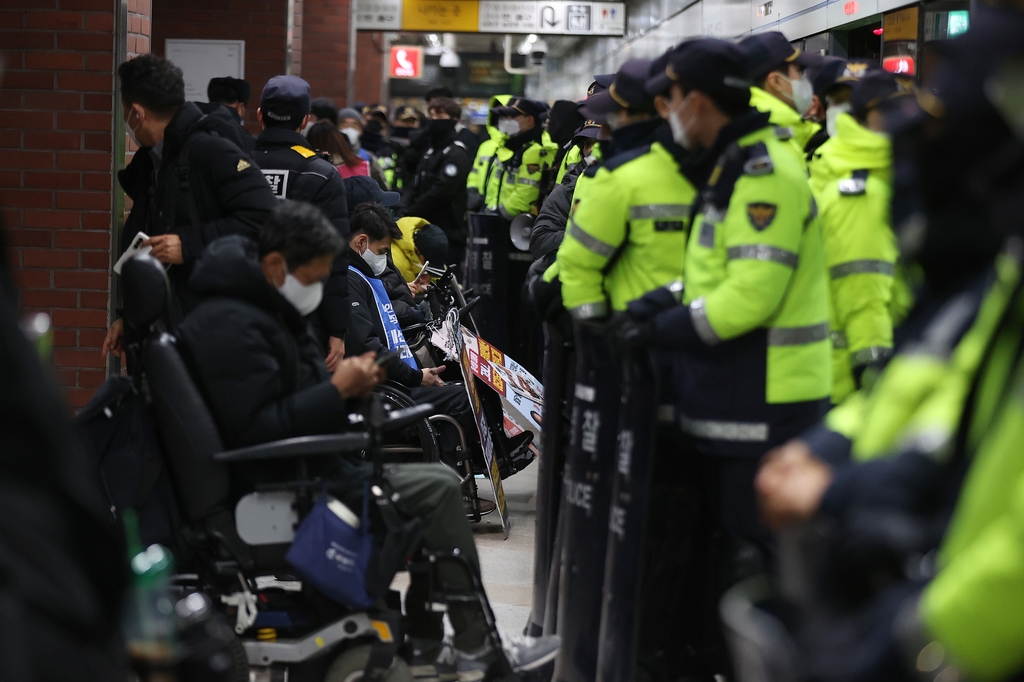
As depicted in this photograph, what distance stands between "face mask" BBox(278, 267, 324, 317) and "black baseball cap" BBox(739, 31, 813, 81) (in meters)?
1.29

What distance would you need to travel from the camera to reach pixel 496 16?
16969 mm

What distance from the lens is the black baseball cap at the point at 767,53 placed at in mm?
3613

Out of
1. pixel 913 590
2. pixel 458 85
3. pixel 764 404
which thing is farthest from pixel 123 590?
pixel 458 85

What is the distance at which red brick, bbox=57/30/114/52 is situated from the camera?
5078 mm

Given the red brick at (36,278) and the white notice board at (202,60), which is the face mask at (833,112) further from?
the white notice board at (202,60)

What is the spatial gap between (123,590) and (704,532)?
216cm

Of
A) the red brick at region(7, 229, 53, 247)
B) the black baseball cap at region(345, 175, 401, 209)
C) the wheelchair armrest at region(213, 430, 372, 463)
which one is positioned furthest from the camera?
the black baseball cap at region(345, 175, 401, 209)

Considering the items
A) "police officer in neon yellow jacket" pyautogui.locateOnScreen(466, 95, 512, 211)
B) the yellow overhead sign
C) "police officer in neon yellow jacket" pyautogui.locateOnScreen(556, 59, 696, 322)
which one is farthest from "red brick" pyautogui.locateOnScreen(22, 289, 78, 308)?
the yellow overhead sign

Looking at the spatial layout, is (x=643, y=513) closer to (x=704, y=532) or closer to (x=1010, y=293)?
(x=704, y=532)

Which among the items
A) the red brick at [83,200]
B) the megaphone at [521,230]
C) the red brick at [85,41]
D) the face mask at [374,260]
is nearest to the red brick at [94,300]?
the red brick at [83,200]

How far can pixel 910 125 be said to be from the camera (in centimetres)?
164

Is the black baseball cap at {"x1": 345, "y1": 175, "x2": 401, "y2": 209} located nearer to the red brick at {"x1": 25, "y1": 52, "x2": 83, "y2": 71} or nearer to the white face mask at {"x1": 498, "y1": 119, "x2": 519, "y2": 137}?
the red brick at {"x1": 25, "y1": 52, "x2": 83, "y2": 71}

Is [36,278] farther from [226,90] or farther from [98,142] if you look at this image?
[226,90]

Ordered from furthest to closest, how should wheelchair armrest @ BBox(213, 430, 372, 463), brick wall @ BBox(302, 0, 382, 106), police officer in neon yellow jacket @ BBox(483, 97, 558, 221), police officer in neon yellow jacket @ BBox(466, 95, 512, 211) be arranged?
brick wall @ BBox(302, 0, 382, 106)
police officer in neon yellow jacket @ BBox(466, 95, 512, 211)
police officer in neon yellow jacket @ BBox(483, 97, 558, 221)
wheelchair armrest @ BBox(213, 430, 372, 463)
